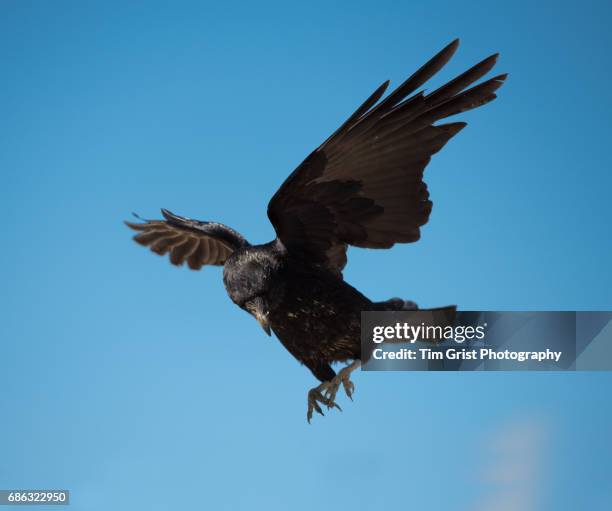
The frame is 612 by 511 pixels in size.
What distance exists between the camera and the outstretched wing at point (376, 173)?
5.68 metres

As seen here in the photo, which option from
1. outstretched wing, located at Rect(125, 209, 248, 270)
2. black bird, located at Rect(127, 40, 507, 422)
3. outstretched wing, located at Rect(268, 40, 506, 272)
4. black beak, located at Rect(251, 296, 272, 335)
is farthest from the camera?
outstretched wing, located at Rect(125, 209, 248, 270)

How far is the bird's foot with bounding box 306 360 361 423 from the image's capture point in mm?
6168

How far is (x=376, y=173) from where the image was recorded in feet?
20.2

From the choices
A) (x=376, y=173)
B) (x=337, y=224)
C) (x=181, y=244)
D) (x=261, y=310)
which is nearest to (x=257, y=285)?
(x=261, y=310)

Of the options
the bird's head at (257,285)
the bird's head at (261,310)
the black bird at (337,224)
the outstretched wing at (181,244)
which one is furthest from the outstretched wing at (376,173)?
the outstretched wing at (181,244)

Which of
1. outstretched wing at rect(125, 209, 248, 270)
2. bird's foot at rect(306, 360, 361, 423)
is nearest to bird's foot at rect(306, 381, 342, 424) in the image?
bird's foot at rect(306, 360, 361, 423)

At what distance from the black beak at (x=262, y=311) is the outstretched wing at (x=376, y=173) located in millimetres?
542

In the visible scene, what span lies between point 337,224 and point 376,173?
56cm

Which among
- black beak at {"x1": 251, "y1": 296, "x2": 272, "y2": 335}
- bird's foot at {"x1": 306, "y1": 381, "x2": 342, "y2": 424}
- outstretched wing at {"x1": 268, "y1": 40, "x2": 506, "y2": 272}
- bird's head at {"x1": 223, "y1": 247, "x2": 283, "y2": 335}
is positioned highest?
outstretched wing at {"x1": 268, "y1": 40, "x2": 506, "y2": 272}

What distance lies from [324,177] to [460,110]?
122 cm

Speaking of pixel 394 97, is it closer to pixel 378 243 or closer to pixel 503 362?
pixel 378 243

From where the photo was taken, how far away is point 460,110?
568 cm

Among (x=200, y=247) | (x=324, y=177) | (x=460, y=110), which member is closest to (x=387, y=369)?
(x=324, y=177)

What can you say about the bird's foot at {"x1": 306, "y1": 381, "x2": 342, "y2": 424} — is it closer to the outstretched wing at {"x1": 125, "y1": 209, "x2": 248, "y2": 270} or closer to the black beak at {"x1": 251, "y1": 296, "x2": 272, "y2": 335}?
the black beak at {"x1": 251, "y1": 296, "x2": 272, "y2": 335}
